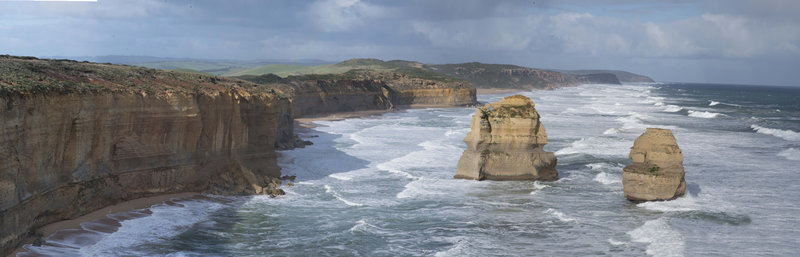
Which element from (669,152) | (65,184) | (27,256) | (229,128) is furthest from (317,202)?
(669,152)

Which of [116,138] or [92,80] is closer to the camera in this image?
[116,138]

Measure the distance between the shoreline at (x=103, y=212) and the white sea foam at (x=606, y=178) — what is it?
56.3ft

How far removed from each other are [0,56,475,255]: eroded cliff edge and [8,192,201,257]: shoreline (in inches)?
7.1

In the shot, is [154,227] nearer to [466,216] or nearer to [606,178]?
[466,216]

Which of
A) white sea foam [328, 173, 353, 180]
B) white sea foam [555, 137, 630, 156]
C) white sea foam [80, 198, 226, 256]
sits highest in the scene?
white sea foam [555, 137, 630, 156]

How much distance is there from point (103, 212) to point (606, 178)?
68.3 ft

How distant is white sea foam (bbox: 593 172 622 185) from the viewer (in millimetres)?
31328

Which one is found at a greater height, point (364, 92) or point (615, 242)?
point (364, 92)

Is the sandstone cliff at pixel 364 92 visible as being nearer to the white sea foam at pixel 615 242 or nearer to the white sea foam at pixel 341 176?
the white sea foam at pixel 341 176

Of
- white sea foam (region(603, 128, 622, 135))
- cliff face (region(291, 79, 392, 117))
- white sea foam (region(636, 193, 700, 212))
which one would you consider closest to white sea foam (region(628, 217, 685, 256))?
white sea foam (region(636, 193, 700, 212))

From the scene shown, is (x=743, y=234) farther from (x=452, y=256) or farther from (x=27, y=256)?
(x=27, y=256)

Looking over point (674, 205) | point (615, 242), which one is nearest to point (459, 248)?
point (615, 242)

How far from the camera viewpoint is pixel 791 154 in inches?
1606

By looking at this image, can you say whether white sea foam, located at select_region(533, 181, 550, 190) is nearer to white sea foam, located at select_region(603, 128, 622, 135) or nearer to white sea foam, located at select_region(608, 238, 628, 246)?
white sea foam, located at select_region(608, 238, 628, 246)
